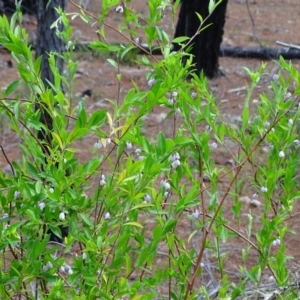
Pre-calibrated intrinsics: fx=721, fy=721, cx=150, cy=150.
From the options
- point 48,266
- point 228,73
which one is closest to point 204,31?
point 228,73

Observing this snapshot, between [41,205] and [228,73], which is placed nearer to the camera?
[41,205]

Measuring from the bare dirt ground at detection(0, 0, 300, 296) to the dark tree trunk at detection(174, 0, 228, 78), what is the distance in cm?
25

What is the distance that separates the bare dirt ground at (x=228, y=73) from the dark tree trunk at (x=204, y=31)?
0.82ft

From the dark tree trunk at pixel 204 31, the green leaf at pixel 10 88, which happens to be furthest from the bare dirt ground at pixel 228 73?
the green leaf at pixel 10 88

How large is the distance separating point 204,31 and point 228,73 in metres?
0.89

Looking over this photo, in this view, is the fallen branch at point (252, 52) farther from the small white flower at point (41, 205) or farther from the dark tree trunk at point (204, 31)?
the small white flower at point (41, 205)

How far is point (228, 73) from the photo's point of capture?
8.66 metres

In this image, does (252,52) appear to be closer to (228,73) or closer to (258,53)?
(258,53)

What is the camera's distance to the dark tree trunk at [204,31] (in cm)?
782

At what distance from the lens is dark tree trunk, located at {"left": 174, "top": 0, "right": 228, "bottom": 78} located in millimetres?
7816

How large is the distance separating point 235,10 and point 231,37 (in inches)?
88.3

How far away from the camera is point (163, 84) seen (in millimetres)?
2125

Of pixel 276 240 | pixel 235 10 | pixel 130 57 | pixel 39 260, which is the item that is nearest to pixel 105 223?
pixel 39 260

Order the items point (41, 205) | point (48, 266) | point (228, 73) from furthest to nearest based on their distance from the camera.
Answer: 1. point (228, 73)
2. point (48, 266)
3. point (41, 205)
